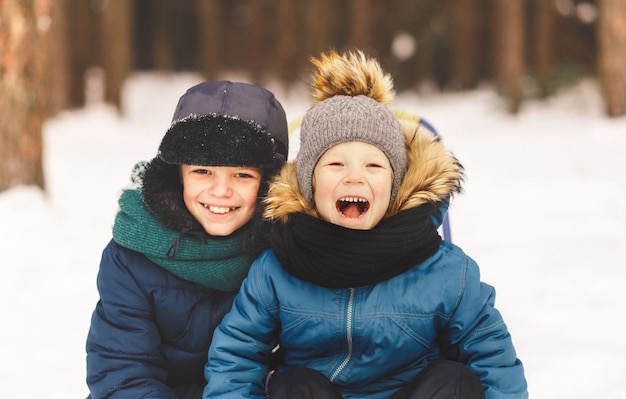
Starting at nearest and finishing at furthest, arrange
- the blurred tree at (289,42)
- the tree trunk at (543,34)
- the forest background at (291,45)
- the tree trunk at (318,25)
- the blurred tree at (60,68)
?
the forest background at (291,45) < the blurred tree at (60,68) < the tree trunk at (543,34) < the tree trunk at (318,25) < the blurred tree at (289,42)

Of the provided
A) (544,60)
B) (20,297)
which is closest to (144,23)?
(544,60)

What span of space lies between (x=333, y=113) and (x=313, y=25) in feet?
46.4

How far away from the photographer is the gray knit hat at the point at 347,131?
73.0 inches

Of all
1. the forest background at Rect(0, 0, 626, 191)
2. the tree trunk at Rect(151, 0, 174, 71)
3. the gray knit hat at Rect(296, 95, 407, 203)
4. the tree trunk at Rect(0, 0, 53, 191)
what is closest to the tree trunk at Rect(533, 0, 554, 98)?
the forest background at Rect(0, 0, 626, 191)

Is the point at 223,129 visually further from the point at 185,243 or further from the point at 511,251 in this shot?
the point at 511,251

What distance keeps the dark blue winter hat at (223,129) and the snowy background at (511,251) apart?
1179mm

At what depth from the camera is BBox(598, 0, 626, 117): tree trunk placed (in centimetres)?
743

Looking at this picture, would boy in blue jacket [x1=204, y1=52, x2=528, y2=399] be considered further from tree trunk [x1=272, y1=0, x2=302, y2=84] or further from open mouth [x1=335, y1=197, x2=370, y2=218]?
tree trunk [x1=272, y1=0, x2=302, y2=84]

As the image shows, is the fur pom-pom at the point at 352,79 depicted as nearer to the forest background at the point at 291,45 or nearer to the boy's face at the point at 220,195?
the boy's face at the point at 220,195

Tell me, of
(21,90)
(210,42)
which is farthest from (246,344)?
(210,42)

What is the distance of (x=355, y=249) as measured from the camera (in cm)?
180

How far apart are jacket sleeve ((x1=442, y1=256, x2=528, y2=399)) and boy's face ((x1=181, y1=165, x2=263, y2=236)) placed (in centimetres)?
72

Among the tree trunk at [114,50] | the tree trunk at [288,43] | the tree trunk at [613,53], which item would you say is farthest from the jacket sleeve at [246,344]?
the tree trunk at [288,43]

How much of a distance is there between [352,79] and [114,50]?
10489 mm
